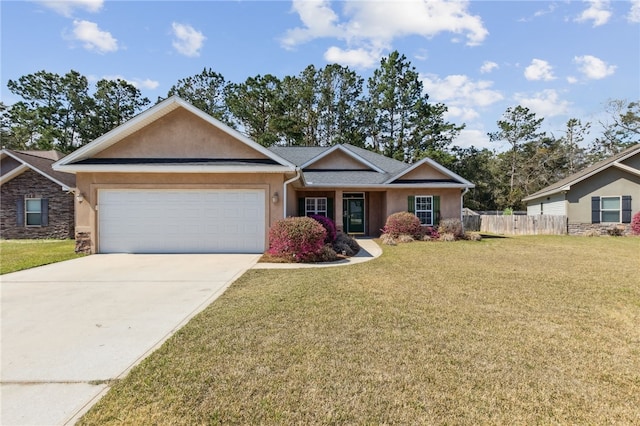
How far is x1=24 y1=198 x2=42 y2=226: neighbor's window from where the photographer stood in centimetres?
1661

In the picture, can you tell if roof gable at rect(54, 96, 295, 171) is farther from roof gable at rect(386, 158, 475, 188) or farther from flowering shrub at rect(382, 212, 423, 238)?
roof gable at rect(386, 158, 475, 188)

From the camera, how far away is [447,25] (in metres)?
12.0

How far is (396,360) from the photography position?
336 cm

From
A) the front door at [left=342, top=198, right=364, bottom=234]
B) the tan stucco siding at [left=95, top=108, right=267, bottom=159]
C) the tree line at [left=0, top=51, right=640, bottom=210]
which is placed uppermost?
the tree line at [left=0, top=51, right=640, bottom=210]

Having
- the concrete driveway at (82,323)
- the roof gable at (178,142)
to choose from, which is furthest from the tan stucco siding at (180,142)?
the concrete driveway at (82,323)

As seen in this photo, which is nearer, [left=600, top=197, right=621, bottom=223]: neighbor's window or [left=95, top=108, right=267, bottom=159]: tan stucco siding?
[left=95, top=108, right=267, bottom=159]: tan stucco siding

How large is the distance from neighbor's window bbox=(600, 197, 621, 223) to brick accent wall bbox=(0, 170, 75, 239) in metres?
30.6

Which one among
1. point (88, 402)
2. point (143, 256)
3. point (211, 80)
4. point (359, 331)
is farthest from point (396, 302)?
point (211, 80)

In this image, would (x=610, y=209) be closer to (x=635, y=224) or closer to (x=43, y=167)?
(x=635, y=224)

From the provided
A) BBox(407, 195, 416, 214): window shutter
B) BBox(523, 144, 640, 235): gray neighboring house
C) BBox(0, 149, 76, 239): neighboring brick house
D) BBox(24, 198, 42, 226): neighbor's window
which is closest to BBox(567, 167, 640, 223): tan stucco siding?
BBox(523, 144, 640, 235): gray neighboring house

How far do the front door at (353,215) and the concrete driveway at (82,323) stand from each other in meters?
10.3

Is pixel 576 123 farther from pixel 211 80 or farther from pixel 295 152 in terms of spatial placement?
pixel 211 80

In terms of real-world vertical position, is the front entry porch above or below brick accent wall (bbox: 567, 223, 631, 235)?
above

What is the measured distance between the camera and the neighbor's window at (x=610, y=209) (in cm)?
1916
